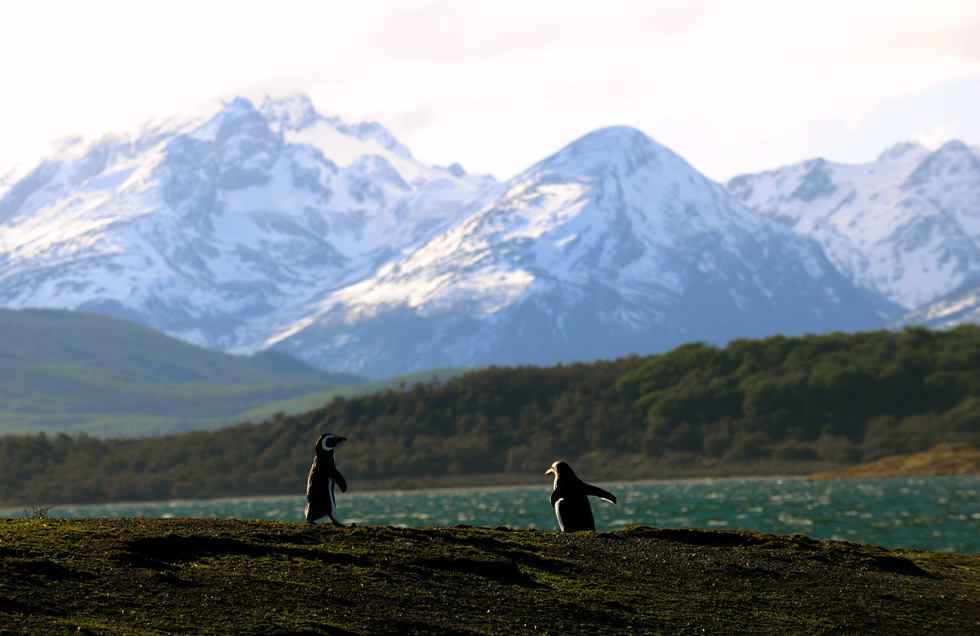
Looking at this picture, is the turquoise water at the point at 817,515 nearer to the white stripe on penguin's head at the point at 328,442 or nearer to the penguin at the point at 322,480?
the penguin at the point at 322,480

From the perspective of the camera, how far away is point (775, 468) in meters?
199

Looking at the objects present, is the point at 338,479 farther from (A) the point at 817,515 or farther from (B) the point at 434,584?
(A) the point at 817,515

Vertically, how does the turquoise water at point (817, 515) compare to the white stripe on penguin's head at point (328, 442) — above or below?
below

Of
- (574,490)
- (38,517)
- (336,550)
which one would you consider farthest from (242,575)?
(574,490)

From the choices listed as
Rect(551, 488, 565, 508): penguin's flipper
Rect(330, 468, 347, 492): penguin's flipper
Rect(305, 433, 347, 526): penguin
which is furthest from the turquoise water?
Rect(330, 468, 347, 492): penguin's flipper

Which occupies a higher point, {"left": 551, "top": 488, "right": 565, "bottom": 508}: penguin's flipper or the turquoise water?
{"left": 551, "top": 488, "right": 565, "bottom": 508}: penguin's flipper

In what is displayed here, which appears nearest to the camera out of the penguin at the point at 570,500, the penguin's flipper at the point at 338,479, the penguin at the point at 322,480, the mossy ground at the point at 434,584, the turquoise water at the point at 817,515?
the mossy ground at the point at 434,584

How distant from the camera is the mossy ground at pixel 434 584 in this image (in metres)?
19.4

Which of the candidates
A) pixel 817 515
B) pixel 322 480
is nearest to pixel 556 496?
pixel 322 480

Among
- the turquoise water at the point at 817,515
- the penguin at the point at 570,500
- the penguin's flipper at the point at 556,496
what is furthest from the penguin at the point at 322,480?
the turquoise water at the point at 817,515

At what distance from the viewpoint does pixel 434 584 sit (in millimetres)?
22828

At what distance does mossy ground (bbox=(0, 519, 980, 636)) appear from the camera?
A: 19.4m

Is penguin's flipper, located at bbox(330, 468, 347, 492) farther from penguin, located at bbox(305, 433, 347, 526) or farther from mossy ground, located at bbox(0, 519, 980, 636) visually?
mossy ground, located at bbox(0, 519, 980, 636)

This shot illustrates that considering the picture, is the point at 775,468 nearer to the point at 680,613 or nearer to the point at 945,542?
the point at 945,542
